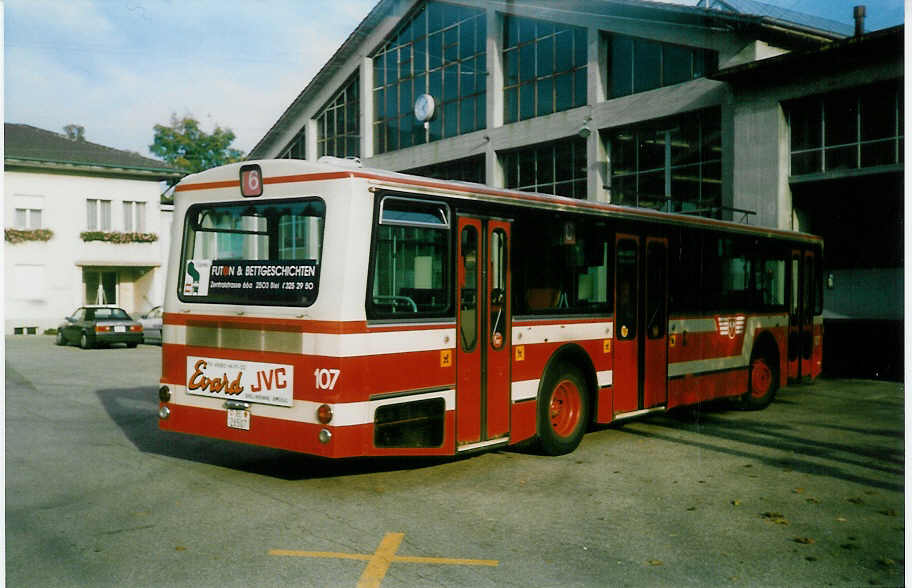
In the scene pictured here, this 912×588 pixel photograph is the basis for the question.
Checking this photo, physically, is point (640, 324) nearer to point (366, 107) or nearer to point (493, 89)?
point (493, 89)

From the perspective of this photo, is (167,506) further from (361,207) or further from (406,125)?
(406,125)

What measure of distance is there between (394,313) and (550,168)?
65.5 feet

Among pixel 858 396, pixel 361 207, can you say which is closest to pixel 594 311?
pixel 361 207

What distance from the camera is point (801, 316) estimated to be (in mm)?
14094

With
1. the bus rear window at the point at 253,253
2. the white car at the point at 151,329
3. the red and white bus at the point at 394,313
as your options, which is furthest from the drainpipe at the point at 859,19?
the white car at the point at 151,329

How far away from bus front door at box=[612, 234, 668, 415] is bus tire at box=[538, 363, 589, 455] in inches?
27.5

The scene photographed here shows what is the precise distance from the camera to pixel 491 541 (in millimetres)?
5840

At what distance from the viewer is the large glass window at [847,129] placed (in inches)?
675

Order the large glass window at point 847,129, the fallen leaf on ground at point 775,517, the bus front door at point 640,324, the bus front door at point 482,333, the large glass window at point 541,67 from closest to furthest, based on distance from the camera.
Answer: the fallen leaf on ground at point 775,517, the bus front door at point 482,333, the bus front door at point 640,324, the large glass window at point 847,129, the large glass window at point 541,67

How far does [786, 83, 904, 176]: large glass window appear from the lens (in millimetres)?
17141

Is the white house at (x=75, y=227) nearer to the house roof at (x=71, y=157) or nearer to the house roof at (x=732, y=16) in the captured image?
the house roof at (x=71, y=157)

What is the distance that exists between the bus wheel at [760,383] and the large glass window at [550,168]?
40.9 feet

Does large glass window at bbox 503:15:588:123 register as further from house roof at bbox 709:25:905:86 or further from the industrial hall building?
house roof at bbox 709:25:905:86

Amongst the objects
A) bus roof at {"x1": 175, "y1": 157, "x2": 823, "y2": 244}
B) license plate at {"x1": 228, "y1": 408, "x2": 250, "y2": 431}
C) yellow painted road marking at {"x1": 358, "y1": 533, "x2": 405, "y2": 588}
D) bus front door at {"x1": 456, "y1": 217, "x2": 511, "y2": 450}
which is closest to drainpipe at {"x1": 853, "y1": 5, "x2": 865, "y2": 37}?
bus roof at {"x1": 175, "y1": 157, "x2": 823, "y2": 244}
